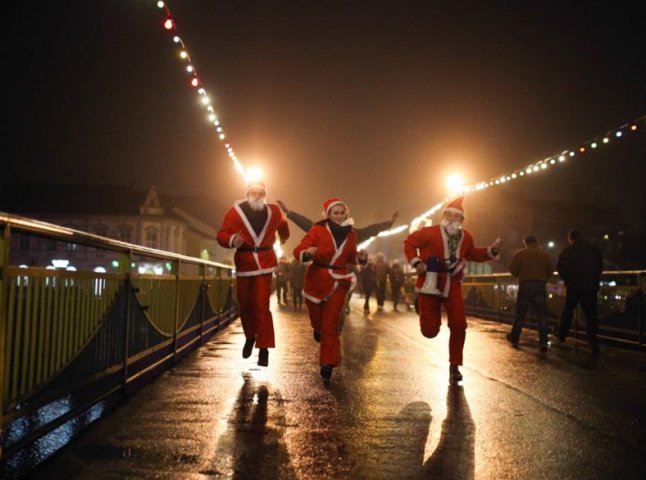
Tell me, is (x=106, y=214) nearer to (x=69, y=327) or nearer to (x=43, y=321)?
(x=69, y=327)

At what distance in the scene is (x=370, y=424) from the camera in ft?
16.3

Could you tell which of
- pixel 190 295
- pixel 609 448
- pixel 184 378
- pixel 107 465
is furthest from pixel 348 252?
pixel 107 465

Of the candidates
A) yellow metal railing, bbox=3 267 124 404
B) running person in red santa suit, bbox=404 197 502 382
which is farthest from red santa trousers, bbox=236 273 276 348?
yellow metal railing, bbox=3 267 124 404

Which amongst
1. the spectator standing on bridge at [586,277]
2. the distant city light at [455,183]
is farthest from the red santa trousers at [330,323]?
the distant city light at [455,183]

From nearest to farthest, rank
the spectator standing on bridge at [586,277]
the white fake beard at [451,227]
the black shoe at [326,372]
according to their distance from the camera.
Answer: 1. the black shoe at [326,372]
2. the white fake beard at [451,227]
3. the spectator standing on bridge at [586,277]

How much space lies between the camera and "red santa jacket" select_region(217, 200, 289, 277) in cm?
736

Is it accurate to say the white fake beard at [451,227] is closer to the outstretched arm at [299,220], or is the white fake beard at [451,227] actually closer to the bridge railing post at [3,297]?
the outstretched arm at [299,220]

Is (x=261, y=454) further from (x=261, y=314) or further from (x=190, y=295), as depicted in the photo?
(x=190, y=295)

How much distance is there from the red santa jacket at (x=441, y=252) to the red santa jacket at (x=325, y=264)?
0.68 metres

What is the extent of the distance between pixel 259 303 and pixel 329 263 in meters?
0.80

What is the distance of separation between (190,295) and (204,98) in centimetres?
531

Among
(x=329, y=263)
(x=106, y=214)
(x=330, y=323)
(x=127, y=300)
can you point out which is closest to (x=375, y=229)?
(x=329, y=263)

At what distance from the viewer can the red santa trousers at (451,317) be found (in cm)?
736

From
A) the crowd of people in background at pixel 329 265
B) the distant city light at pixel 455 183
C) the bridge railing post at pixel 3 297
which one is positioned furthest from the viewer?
the distant city light at pixel 455 183
